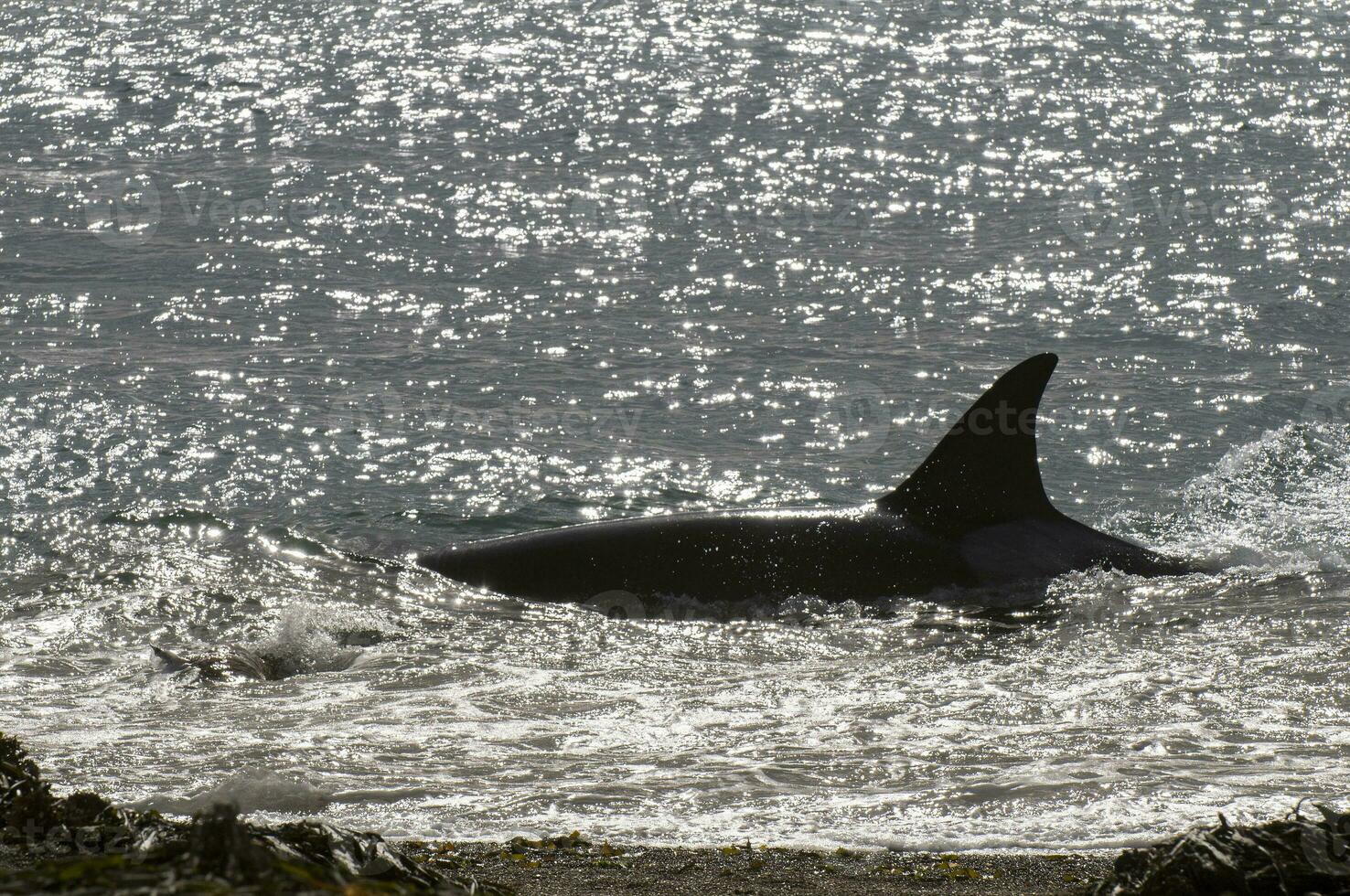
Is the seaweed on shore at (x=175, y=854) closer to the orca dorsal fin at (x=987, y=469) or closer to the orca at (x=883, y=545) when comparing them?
the orca at (x=883, y=545)

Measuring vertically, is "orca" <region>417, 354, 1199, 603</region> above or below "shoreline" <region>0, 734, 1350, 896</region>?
below

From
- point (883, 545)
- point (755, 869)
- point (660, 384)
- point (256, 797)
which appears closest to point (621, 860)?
point (755, 869)

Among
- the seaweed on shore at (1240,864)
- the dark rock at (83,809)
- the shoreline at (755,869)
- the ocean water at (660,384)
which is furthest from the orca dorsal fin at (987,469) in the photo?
the dark rock at (83,809)

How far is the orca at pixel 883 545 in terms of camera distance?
31.7ft

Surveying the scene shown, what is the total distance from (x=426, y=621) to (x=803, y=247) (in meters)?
13.1

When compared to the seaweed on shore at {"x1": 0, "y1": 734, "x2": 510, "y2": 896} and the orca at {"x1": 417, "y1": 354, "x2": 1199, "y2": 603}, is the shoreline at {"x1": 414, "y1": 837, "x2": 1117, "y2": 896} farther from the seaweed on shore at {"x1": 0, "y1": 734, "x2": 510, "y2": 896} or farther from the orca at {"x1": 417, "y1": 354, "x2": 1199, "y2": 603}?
the orca at {"x1": 417, "y1": 354, "x2": 1199, "y2": 603}

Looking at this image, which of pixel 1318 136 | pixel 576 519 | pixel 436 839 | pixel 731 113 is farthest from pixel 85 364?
pixel 1318 136

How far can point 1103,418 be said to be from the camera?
49.8 ft

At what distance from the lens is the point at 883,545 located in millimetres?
9891

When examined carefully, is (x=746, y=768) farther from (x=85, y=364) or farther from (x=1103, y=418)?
(x=85, y=364)

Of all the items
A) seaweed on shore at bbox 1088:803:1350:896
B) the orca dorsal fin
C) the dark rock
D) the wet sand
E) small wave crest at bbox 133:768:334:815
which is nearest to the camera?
seaweed on shore at bbox 1088:803:1350:896

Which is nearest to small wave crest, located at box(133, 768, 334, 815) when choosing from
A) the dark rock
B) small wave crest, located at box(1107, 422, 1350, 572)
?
the dark rock

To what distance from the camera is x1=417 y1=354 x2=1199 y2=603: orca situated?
966 centimetres

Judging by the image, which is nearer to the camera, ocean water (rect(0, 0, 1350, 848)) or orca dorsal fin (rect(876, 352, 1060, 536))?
ocean water (rect(0, 0, 1350, 848))
